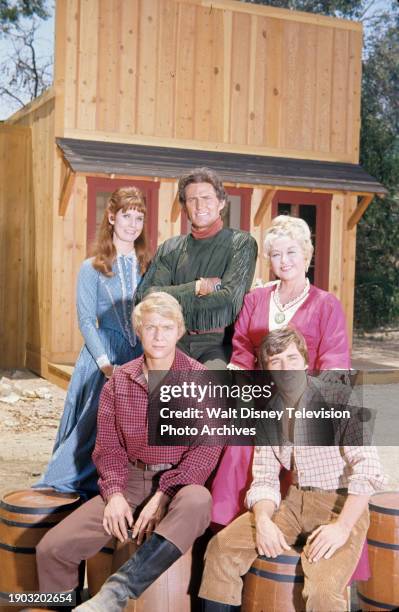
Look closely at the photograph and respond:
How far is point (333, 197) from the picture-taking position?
10.3 m

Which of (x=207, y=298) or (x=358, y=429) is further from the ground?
(x=207, y=298)

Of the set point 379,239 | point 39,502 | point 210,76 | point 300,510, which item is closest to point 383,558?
point 300,510

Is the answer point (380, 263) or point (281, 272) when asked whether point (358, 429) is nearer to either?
point (281, 272)

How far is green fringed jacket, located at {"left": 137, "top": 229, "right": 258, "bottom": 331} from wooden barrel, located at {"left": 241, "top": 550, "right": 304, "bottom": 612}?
1064mm

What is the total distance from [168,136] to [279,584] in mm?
7547

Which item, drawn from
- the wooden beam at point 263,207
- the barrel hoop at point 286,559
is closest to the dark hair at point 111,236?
the barrel hoop at point 286,559

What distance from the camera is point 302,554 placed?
270 cm

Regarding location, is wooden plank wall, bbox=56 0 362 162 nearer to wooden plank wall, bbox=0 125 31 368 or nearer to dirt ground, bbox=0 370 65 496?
wooden plank wall, bbox=0 125 31 368

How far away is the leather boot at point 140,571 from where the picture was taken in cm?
267

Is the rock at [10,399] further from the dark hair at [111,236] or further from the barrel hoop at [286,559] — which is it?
the barrel hoop at [286,559]

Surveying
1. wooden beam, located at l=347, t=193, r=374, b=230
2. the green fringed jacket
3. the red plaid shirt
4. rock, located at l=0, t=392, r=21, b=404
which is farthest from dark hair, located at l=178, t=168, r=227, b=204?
wooden beam, located at l=347, t=193, r=374, b=230

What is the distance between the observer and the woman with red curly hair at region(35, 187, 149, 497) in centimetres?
377

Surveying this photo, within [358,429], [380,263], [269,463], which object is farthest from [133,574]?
[380,263]

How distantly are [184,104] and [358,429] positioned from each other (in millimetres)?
7391
